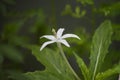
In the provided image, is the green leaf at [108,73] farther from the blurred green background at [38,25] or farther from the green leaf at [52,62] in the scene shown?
the blurred green background at [38,25]

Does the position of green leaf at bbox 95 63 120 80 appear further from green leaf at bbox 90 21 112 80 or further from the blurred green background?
the blurred green background

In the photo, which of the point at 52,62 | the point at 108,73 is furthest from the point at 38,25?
the point at 108,73

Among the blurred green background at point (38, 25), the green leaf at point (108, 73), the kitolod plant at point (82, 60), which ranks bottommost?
the green leaf at point (108, 73)

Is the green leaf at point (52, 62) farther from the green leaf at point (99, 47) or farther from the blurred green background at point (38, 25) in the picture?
the blurred green background at point (38, 25)

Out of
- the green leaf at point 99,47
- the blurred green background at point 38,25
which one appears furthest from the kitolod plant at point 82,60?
the blurred green background at point 38,25

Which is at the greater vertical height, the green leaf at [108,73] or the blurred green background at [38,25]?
the blurred green background at [38,25]

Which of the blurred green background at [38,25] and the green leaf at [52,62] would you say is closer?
the green leaf at [52,62]

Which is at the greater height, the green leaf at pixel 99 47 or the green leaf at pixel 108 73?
the green leaf at pixel 99 47

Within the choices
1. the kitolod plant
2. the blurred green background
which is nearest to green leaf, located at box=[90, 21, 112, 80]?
the kitolod plant

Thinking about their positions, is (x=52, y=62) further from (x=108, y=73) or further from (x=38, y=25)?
(x=38, y=25)
